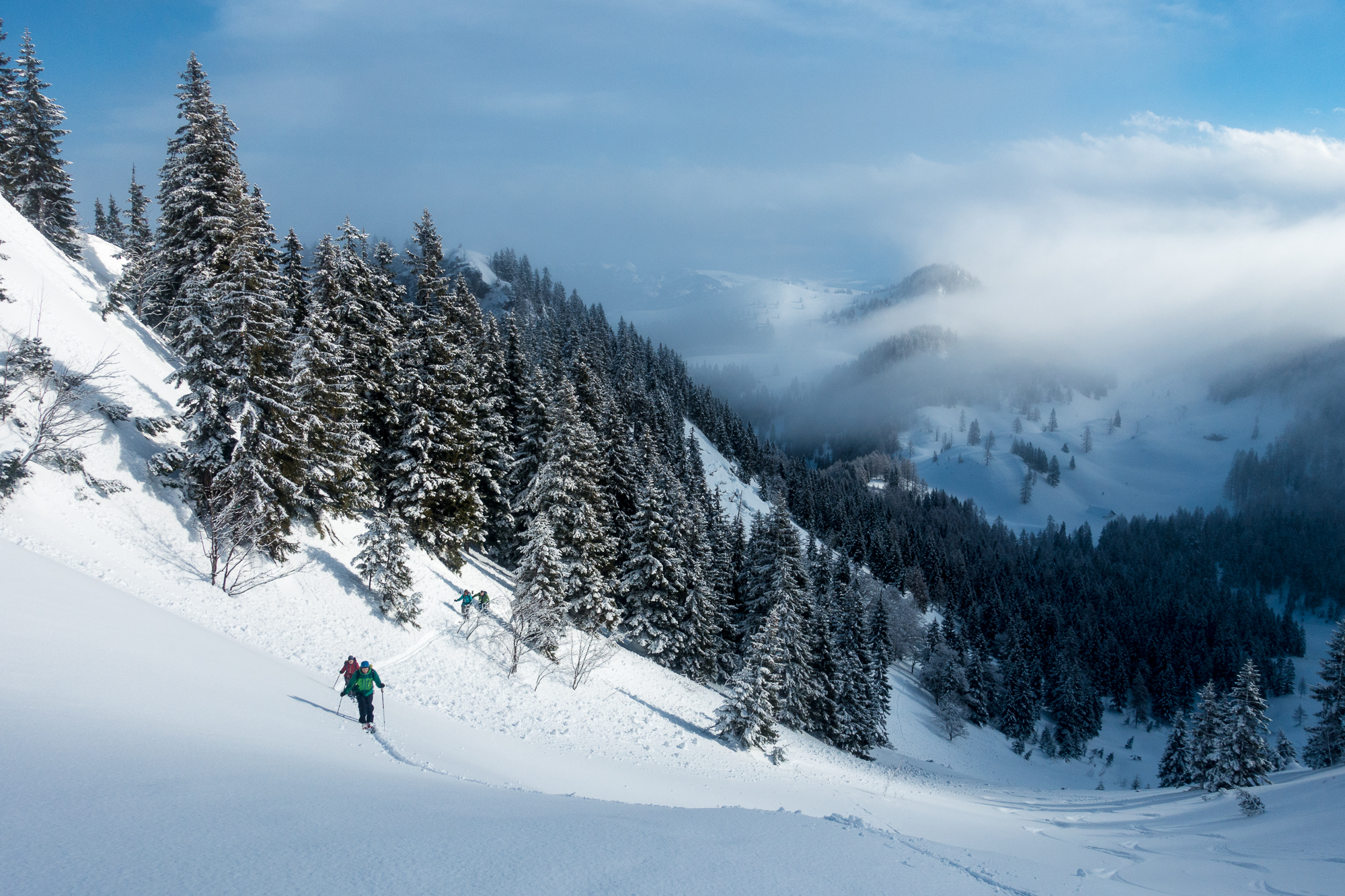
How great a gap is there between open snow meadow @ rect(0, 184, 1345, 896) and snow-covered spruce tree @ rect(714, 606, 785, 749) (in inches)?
30.9

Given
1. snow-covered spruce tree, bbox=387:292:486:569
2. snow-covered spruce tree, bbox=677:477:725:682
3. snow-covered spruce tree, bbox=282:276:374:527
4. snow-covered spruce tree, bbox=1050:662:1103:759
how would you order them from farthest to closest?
snow-covered spruce tree, bbox=1050:662:1103:759, snow-covered spruce tree, bbox=677:477:725:682, snow-covered spruce tree, bbox=387:292:486:569, snow-covered spruce tree, bbox=282:276:374:527

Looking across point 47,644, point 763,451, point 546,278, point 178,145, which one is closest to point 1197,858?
point 47,644

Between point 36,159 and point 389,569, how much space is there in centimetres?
3967

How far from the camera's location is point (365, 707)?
A: 14.7 m

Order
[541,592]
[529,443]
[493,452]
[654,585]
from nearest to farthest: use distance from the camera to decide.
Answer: [541,592] < [654,585] < [493,452] < [529,443]

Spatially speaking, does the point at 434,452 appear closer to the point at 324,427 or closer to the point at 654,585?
the point at 324,427

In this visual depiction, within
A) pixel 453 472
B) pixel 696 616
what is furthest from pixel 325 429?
pixel 696 616

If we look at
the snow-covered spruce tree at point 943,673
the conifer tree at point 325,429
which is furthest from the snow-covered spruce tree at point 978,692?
the conifer tree at point 325,429

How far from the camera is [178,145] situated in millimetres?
26078

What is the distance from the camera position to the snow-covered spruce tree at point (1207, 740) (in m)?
40.1

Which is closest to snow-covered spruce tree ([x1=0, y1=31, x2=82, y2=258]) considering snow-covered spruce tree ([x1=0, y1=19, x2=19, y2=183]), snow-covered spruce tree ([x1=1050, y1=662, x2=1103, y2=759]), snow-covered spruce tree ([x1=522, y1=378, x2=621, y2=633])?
snow-covered spruce tree ([x1=0, y1=19, x2=19, y2=183])

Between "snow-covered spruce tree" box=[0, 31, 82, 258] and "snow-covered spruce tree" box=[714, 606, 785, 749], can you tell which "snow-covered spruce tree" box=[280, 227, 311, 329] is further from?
"snow-covered spruce tree" box=[714, 606, 785, 749]

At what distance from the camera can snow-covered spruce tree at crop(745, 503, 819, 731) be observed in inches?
1545

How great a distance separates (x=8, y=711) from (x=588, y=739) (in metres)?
Answer: 19.9
